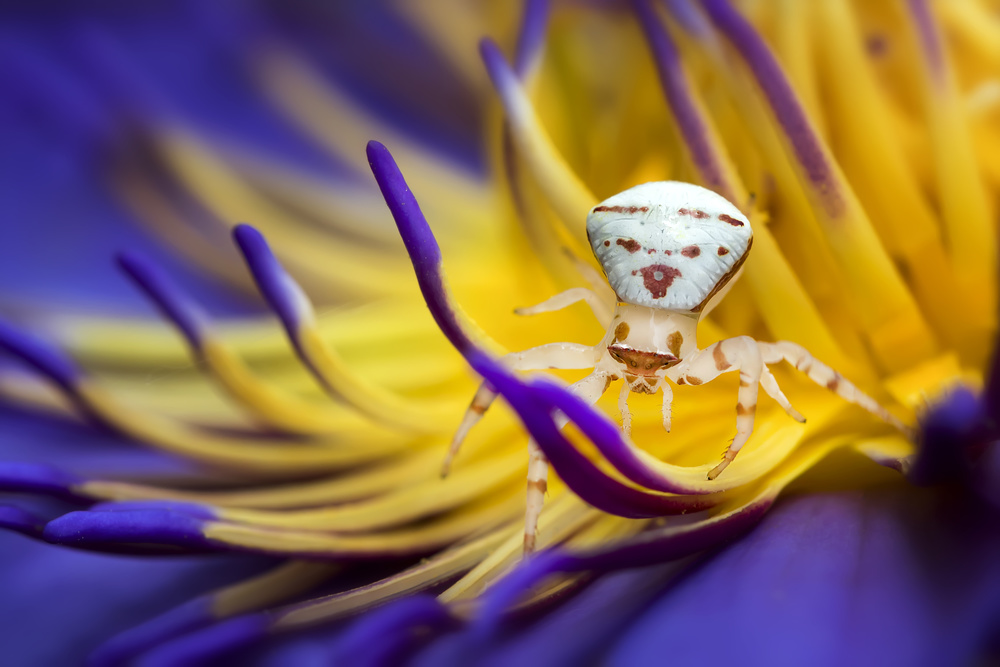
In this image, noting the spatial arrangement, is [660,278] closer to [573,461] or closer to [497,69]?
[573,461]

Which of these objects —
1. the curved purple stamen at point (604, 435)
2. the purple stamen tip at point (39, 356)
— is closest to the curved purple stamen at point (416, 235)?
the curved purple stamen at point (604, 435)

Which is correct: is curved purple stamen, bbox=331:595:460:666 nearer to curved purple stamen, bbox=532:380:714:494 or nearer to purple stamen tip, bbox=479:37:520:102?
curved purple stamen, bbox=532:380:714:494

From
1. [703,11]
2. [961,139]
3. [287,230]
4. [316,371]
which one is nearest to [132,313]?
[287,230]

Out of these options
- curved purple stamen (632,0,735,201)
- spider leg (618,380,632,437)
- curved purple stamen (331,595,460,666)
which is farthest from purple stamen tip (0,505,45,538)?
curved purple stamen (632,0,735,201)

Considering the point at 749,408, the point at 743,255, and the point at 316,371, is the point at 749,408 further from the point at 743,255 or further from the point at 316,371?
the point at 316,371

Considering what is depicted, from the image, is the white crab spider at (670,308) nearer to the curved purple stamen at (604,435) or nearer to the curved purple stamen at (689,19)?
the curved purple stamen at (604,435)

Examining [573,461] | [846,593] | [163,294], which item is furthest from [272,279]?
[846,593]
